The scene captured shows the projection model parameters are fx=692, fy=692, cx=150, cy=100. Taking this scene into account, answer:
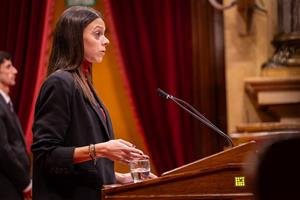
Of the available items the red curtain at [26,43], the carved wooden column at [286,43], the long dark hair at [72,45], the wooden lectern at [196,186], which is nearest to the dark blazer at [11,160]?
the red curtain at [26,43]

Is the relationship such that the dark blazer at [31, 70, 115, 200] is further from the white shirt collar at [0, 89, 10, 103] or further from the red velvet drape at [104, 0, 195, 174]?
the red velvet drape at [104, 0, 195, 174]

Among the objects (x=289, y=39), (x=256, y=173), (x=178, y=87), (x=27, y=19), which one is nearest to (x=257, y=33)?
(x=289, y=39)

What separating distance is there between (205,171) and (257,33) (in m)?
2.85

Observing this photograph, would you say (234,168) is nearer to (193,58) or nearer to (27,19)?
(193,58)

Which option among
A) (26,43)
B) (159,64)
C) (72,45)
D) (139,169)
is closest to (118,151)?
(139,169)

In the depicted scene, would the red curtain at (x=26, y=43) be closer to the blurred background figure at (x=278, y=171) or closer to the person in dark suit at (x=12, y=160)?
the person in dark suit at (x=12, y=160)

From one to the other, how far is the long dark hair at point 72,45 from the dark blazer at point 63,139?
0.18 ft

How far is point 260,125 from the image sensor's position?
4.49 m

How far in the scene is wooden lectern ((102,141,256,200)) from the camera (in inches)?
82.7

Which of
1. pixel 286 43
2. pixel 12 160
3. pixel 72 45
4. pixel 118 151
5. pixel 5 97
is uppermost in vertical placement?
pixel 72 45

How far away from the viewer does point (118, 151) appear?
221 centimetres

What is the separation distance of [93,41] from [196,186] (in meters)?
0.70

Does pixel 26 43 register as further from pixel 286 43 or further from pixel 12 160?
pixel 286 43

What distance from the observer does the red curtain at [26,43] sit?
528cm
